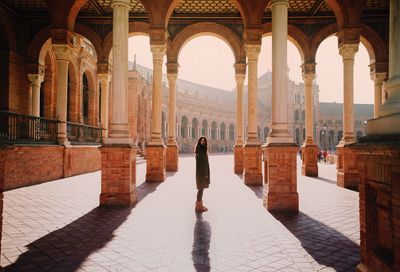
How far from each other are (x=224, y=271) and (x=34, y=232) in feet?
11.4

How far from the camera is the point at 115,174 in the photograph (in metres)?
7.11

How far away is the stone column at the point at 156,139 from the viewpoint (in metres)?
11.9

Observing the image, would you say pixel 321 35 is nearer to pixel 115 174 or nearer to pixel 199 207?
pixel 199 207

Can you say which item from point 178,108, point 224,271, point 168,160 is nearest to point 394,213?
point 224,271

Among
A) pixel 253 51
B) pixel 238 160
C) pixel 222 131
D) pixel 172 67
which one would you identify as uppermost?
pixel 172 67

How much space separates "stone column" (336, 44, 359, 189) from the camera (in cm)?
→ 1059

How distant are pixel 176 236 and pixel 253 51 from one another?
8318mm

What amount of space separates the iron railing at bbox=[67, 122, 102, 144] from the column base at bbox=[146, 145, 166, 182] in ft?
14.5

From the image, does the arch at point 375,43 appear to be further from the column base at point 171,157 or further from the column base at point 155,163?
the column base at point 155,163

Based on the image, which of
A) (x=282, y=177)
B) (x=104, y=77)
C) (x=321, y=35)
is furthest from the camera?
(x=104, y=77)

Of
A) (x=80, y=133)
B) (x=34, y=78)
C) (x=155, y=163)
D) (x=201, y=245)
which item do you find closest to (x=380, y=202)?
(x=201, y=245)

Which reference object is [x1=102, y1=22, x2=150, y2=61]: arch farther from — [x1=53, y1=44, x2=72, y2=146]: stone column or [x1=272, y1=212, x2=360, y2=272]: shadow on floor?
[x1=272, y1=212, x2=360, y2=272]: shadow on floor

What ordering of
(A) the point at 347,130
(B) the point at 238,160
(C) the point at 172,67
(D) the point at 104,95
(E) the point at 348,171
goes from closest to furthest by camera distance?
(E) the point at 348,171
(A) the point at 347,130
(B) the point at 238,160
(C) the point at 172,67
(D) the point at 104,95

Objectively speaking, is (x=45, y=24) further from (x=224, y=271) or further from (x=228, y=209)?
(x=224, y=271)
